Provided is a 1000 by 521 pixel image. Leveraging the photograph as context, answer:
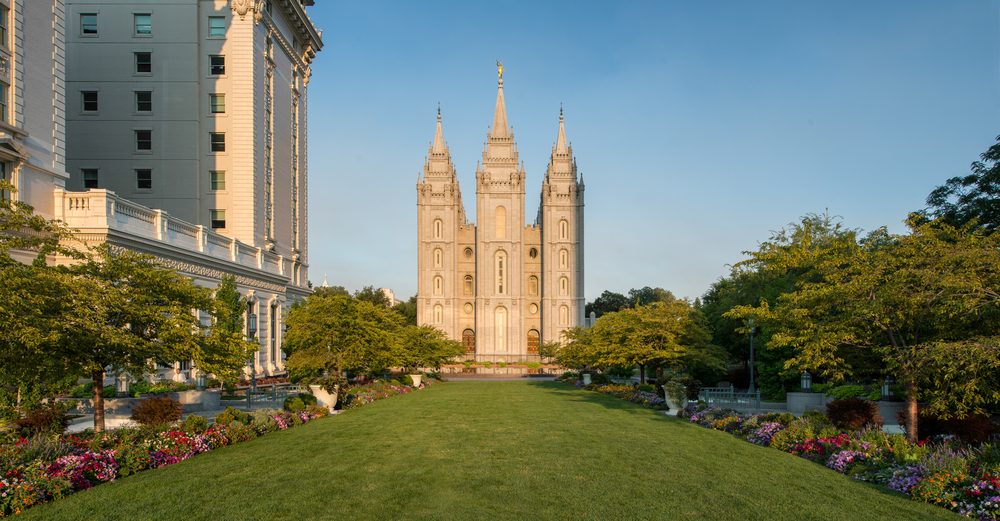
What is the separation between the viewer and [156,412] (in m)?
17.7

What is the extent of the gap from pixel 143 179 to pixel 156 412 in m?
→ 27.7

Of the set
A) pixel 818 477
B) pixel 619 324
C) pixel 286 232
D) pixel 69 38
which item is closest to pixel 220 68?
pixel 69 38

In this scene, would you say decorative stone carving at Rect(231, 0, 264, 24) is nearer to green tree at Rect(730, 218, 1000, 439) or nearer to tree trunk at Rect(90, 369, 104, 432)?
tree trunk at Rect(90, 369, 104, 432)

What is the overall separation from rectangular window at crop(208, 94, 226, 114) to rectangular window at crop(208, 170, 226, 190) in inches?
143

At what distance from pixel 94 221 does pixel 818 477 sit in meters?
23.4

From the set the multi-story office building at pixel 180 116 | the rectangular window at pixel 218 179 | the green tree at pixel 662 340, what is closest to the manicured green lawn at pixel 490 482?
the green tree at pixel 662 340

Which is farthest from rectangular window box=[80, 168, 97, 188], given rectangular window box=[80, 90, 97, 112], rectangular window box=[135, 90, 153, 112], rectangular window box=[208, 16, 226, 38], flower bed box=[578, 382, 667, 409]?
flower bed box=[578, 382, 667, 409]

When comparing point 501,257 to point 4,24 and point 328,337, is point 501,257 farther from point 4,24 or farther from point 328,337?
point 4,24

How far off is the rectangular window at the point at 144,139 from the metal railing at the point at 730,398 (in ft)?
112

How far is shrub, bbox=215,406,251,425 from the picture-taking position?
18.3m

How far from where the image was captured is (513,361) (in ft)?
281

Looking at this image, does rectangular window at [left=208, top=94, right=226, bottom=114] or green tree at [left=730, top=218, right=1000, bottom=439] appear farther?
rectangular window at [left=208, top=94, right=226, bottom=114]

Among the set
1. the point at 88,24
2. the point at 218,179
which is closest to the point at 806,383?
the point at 218,179

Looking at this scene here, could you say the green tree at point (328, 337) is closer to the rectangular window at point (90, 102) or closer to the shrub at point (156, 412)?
the shrub at point (156, 412)
